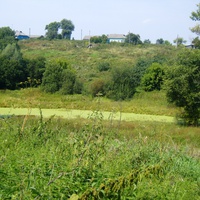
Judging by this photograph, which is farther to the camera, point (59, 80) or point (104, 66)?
point (104, 66)

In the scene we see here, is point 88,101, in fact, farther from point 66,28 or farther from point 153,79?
point 66,28

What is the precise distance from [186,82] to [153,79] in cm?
1098

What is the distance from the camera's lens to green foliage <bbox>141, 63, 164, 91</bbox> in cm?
2719

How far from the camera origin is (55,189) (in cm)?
303

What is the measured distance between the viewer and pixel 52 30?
211ft

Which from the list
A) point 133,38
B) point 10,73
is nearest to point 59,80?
point 10,73

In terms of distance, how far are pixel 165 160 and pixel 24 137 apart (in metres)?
1.80

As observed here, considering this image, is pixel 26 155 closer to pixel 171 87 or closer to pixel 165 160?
pixel 165 160

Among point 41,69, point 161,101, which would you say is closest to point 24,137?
point 161,101

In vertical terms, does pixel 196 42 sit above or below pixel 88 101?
above

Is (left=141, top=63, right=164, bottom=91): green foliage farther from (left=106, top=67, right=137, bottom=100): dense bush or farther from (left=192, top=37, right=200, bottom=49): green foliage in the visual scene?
(left=192, top=37, right=200, bottom=49): green foliage

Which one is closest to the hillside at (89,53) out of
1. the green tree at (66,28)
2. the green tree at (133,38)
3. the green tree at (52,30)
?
the green tree at (133,38)

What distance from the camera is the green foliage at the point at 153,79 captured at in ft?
89.2

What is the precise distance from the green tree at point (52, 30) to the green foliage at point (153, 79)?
118 feet
